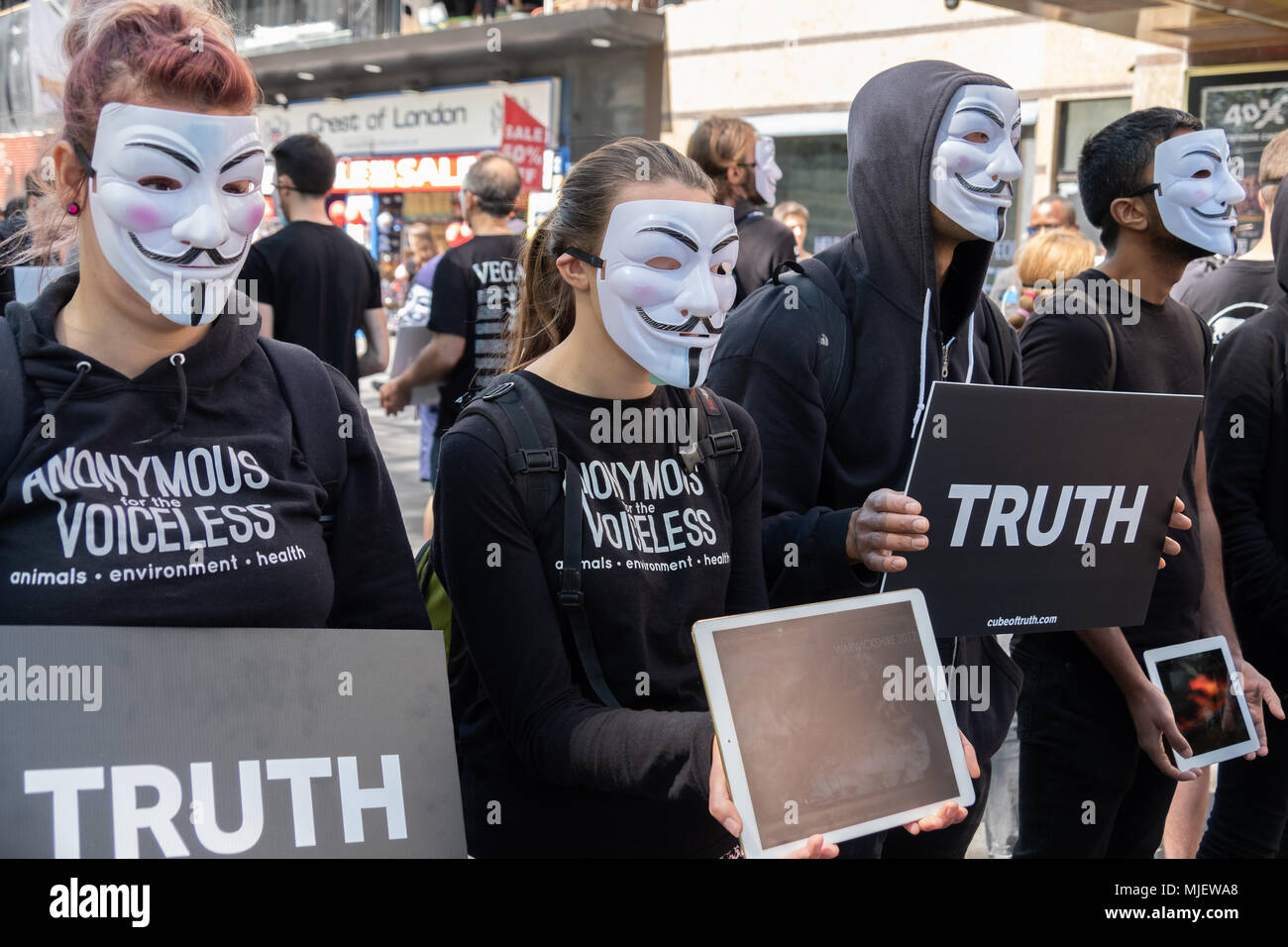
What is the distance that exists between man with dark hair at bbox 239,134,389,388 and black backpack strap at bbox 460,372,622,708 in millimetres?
3535

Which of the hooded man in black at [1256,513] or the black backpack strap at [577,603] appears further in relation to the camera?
the hooded man in black at [1256,513]

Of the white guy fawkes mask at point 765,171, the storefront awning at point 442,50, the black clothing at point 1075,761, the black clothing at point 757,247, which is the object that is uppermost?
the storefront awning at point 442,50

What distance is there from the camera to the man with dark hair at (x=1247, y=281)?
425cm

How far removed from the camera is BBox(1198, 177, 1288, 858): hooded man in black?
3.21m

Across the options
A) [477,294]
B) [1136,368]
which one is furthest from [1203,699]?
[477,294]

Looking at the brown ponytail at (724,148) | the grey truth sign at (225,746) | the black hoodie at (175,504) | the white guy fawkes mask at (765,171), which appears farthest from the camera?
the white guy fawkes mask at (765,171)

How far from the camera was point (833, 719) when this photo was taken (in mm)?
1706

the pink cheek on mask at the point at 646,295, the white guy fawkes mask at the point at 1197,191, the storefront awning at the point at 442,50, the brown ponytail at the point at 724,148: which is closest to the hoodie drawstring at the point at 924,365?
the pink cheek on mask at the point at 646,295

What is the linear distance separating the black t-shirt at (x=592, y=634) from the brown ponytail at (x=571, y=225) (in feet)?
0.90

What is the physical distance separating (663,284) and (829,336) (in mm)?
457

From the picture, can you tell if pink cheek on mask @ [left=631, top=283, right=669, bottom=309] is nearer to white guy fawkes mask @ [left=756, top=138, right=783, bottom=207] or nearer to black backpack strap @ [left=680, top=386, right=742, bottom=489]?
black backpack strap @ [left=680, top=386, right=742, bottom=489]

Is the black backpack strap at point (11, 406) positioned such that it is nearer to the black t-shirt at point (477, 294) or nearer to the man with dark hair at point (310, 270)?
the man with dark hair at point (310, 270)

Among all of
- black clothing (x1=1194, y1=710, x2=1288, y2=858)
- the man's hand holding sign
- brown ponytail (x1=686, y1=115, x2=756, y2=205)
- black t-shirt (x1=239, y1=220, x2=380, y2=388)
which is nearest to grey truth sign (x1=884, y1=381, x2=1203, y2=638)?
the man's hand holding sign

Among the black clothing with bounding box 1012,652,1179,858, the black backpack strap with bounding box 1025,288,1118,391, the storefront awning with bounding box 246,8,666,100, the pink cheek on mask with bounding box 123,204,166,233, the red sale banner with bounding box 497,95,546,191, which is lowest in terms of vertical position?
the black clothing with bounding box 1012,652,1179,858
